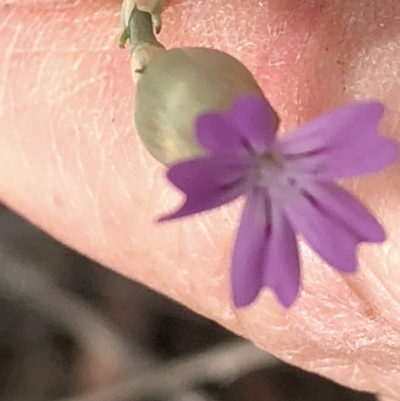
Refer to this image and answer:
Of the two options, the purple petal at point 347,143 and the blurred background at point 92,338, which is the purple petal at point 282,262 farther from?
the blurred background at point 92,338

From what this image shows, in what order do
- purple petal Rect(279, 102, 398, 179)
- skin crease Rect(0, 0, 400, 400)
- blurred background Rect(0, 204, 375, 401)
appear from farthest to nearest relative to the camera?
blurred background Rect(0, 204, 375, 401) → skin crease Rect(0, 0, 400, 400) → purple petal Rect(279, 102, 398, 179)

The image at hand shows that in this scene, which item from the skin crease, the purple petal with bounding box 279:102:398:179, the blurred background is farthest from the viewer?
the blurred background

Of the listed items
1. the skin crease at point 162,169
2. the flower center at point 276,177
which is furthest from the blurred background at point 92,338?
the flower center at point 276,177

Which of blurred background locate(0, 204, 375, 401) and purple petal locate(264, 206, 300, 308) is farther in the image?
blurred background locate(0, 204, 375, 401)

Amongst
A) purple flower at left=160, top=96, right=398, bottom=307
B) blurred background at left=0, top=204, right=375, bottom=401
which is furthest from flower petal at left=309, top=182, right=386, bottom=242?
blurred background at left=0, top=204, right=375, bottom=401

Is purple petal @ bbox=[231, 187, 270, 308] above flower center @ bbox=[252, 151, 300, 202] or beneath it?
beneath

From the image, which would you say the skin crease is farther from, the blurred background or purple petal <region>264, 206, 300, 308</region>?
the blurred background

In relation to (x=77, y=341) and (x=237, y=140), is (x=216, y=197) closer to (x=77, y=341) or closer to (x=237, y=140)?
(x=237, y=140)

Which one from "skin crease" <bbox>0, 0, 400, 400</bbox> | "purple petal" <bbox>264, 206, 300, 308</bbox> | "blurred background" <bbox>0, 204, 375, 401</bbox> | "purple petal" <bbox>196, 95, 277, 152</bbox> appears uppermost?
"blurred background" <bbox>0, 204, 375, 401</bbox>

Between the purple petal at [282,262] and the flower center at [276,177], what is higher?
the flower center at [276,177]
